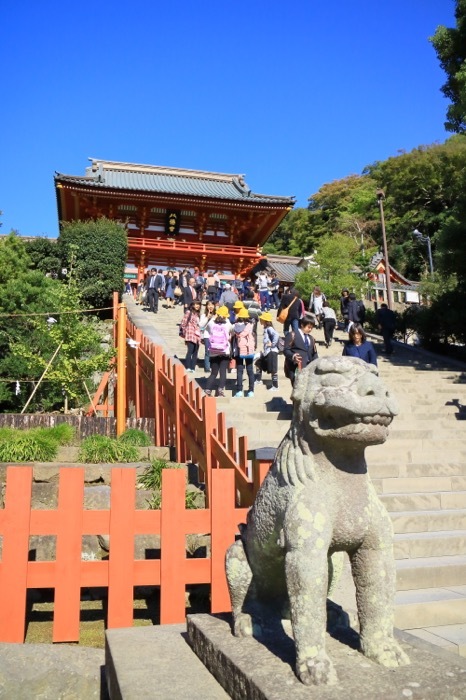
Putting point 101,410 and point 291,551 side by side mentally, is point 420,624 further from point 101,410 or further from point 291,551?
point 101,410

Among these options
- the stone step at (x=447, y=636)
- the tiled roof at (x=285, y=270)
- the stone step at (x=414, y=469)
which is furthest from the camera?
the tiled roof at (x=285, y=270)

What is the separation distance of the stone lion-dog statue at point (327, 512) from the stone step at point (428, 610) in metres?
1.53

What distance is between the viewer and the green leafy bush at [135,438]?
23.0 ft

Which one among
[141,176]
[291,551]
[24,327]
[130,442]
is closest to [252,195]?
[141,176]

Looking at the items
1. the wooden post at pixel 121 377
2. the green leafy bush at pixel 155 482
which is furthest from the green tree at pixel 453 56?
the green leafy bush at pixel 155 482

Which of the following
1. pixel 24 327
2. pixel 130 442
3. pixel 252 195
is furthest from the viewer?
pixel 252 195

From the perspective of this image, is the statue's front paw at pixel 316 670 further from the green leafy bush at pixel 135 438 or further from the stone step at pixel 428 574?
the green leafy bush at pixel 135 438

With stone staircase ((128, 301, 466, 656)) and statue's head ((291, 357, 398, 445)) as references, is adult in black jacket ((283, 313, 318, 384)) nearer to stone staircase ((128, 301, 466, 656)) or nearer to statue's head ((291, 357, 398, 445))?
stone staircase ((128, 301, 466, 656))

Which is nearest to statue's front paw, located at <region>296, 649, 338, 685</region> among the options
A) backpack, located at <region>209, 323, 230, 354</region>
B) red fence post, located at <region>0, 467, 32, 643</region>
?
red fence post, located at <region>0, 467, 32, 643</region>

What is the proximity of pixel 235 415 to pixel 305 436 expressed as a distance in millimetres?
5539

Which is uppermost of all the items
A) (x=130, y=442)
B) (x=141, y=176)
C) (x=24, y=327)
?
(x=141, y=176)

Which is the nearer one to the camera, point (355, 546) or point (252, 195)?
point (355, 546)

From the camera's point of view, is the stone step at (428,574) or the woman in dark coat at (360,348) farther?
the woman in dark coat at (360,348)

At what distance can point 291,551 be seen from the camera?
2021 millimetres
